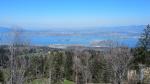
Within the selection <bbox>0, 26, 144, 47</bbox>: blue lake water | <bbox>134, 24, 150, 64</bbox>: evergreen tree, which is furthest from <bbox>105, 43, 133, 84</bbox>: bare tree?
<bbox>134, 24, 150, 64</bbox>: evergreen tree

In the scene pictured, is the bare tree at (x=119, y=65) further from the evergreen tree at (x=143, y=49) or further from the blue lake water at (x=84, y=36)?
the evergreen tree at (x=143, y=49)

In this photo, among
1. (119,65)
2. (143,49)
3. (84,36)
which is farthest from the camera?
(84,36)

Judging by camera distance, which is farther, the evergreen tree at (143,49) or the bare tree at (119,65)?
the evergreen tree at (143,49)

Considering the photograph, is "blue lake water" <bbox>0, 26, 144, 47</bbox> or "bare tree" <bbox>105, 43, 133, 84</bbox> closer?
"bare tree" <bbox>105, 43, 133, 84</bbox>

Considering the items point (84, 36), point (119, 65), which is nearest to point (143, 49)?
point (119, 65)

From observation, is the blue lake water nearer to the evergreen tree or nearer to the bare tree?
the evergreen tree

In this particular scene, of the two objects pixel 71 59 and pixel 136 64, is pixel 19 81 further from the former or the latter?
pixel 71 59

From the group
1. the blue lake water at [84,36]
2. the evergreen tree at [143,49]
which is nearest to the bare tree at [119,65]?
the blue lake water at [84,36]

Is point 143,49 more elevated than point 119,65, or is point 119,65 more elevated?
point 143,49

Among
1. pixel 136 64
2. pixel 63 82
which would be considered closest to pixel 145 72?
pixel 136 64

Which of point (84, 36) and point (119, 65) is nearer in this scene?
point (119, 65)

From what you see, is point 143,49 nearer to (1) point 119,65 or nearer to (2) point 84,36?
(1) point 119,65
